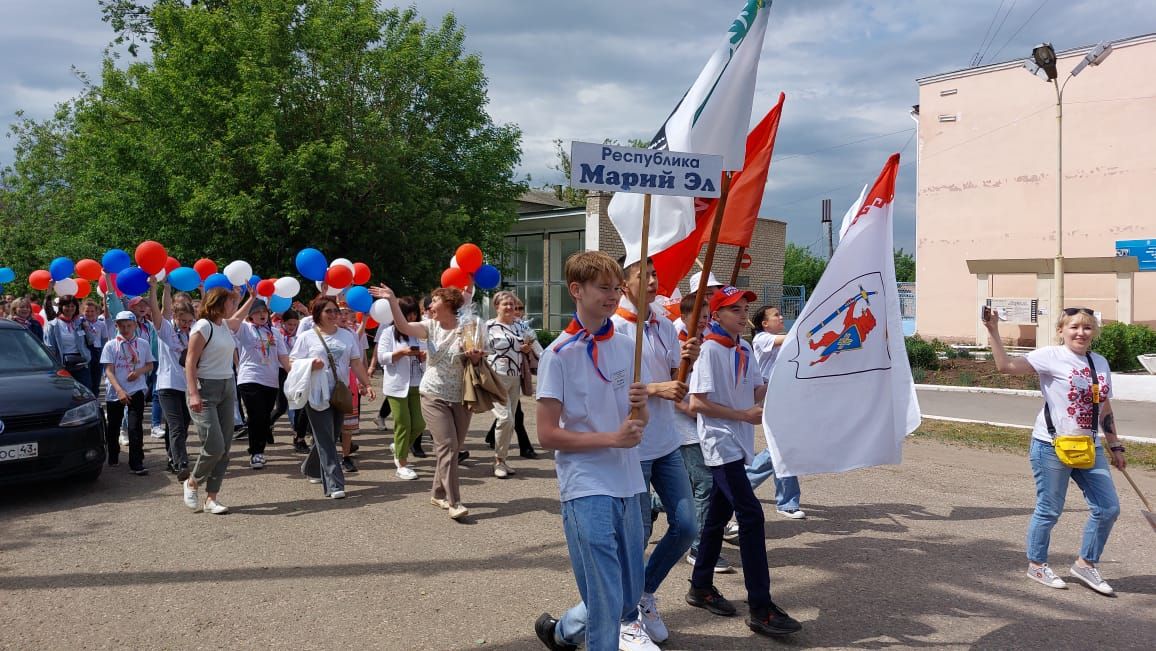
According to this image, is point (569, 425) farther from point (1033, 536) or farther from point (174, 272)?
point (174, 272)

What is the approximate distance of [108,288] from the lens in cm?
1005

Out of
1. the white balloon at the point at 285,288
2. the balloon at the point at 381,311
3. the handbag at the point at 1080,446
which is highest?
the white balloon at the point at 285,288

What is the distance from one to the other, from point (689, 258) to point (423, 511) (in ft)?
10.8

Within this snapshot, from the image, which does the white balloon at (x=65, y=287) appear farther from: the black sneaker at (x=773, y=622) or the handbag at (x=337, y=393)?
the black sneaker at (x=773, y=622)

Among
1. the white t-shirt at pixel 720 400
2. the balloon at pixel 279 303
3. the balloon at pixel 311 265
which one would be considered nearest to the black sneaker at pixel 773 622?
the white t-shirt at pixel 720 400

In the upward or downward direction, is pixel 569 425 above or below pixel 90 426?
above

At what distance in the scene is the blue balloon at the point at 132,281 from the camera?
9.18 m

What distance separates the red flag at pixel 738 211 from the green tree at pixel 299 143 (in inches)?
600

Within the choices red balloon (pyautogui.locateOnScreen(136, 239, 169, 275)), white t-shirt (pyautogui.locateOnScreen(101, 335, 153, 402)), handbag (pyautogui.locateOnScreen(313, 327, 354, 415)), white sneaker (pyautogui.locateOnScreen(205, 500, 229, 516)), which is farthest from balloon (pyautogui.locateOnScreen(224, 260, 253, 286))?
white sneaker (pyautogui.locateOnScreen(205, 500, 229, 516))


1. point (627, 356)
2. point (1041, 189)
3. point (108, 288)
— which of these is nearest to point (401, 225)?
point (108, 288)

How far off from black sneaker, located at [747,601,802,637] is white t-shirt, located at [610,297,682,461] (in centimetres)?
93

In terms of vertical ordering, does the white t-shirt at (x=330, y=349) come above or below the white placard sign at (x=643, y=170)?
below

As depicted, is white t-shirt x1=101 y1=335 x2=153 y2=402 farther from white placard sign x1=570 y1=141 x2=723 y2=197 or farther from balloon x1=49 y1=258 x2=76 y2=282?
white placard sign x1=570 y1=141 x2=723 y2=197

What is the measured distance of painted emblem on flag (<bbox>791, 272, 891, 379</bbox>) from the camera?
4.57 meters
